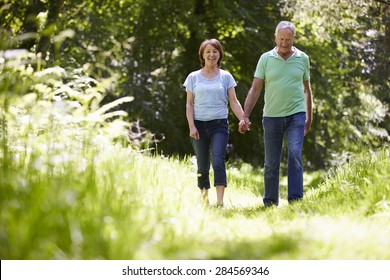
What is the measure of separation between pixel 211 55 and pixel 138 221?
358 centimetres

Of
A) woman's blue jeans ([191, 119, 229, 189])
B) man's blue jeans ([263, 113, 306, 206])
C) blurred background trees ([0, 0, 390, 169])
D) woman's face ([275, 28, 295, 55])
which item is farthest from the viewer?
blurred background trees ([0, 0, 390, 169])

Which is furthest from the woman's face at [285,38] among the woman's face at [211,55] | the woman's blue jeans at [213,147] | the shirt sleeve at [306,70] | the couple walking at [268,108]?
the woman's blue jeans at [213,147]

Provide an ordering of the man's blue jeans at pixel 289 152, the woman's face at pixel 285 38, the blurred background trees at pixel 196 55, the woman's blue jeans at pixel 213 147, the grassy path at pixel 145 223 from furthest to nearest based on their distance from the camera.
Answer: the blurred background trees at pixel 196 55, the woman's blue jeans at pixel 213 147, the man's blue jeans at pixel 289 152, the woman's face at pixel 285 38, the grassy path at pixel 145 223

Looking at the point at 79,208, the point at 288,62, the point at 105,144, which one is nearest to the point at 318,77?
the point at 288,62

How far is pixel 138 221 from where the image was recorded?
378 cm

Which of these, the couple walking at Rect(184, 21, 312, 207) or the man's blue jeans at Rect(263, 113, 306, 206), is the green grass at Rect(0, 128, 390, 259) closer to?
the man's blue jeans at Rect(263, 113, 306, 206)

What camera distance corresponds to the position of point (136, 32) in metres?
20.3

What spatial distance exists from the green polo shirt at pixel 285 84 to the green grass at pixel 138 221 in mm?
1599

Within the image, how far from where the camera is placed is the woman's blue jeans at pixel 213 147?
696cm

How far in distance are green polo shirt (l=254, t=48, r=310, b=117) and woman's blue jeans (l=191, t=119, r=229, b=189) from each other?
→ 0.59 metres

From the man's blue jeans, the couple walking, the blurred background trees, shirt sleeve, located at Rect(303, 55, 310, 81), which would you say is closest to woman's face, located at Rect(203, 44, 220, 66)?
the couple walking

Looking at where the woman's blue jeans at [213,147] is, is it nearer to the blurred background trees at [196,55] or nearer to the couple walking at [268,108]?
the couple walking at [268,108]

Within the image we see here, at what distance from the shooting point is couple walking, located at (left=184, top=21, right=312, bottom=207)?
6.84m

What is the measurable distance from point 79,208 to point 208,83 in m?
3.58
